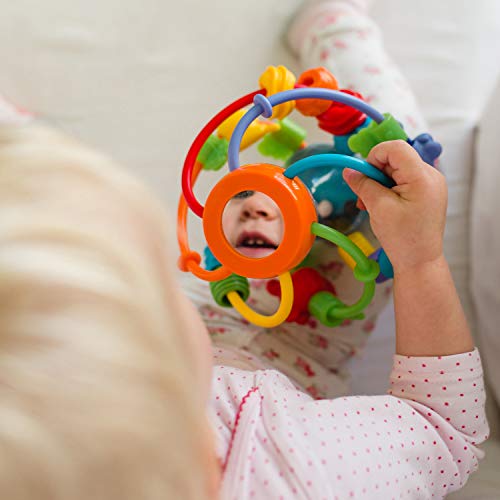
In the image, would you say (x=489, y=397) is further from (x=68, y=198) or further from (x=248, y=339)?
(x=68, y=198)

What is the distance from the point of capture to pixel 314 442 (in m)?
0.53

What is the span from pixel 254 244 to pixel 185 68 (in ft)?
1.36

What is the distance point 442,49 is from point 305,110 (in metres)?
0.43

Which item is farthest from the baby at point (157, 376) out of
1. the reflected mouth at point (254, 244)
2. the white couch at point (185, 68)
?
the white couch at point (185, 68)

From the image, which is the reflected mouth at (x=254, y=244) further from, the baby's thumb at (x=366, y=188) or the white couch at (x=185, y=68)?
the white couch at (x=185, y=68)

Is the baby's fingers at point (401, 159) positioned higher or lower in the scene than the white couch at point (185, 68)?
lower

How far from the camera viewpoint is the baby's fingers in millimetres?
562

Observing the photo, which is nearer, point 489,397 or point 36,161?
point 36,161

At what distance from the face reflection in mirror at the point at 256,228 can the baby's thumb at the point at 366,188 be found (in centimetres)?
8

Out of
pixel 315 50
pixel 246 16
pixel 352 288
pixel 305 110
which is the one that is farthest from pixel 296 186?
pixel 246 16

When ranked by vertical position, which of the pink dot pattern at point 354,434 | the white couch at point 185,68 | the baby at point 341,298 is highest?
the white couch at point 185,68

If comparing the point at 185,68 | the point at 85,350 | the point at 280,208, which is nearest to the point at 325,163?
the point at 280,208

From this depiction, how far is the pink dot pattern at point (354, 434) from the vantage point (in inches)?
20.0

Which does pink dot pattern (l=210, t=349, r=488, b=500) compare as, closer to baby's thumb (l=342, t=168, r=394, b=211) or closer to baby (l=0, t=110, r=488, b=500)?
baby (l=0, t=110, r=488, b=500)
